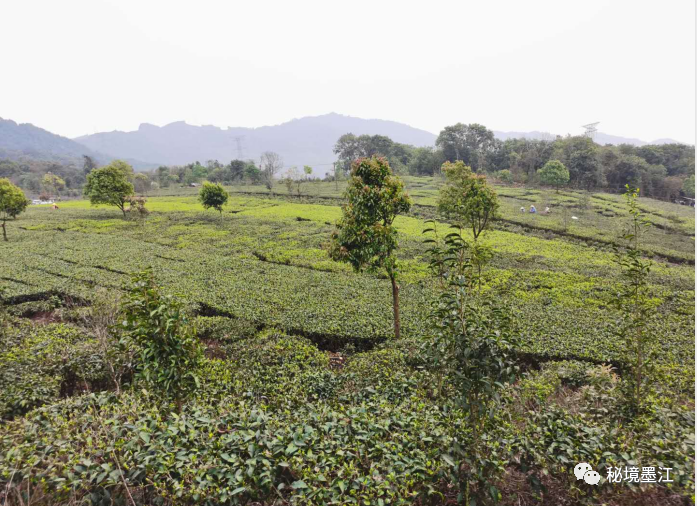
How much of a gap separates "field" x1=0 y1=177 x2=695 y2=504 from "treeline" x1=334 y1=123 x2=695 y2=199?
36.2 metres

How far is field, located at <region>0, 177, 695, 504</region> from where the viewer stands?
12.8 ft

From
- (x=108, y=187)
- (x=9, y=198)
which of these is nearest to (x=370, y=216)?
(x=9, y=198)

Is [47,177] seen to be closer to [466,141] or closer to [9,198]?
[9,198]

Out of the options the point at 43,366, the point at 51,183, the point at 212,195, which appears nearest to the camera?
the point at 43,366

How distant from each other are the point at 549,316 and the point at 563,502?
781 cm

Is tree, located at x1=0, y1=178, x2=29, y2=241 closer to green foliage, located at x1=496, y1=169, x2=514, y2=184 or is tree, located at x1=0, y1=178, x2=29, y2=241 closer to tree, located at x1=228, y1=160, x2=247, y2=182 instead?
tree, located at x1=228, y1=160, x2=247, y2=182

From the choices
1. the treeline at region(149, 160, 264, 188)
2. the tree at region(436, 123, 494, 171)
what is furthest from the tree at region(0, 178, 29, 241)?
the tree at region(436, 123, 494, 171)

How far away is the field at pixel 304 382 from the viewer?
12.8ft

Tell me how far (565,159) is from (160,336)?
64606 millimetres

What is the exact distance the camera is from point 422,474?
4.04 metres

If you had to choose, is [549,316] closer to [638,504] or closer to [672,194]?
[638,504]

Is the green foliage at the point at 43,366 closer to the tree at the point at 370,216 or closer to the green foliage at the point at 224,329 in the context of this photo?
the green foliage at the point at 224,329

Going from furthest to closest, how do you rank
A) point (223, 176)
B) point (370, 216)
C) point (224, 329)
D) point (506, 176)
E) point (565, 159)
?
point (223, 176) < point (506, 176) < point (565, 159) < point (224, 329) < point (370, 216)

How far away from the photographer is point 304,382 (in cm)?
711
